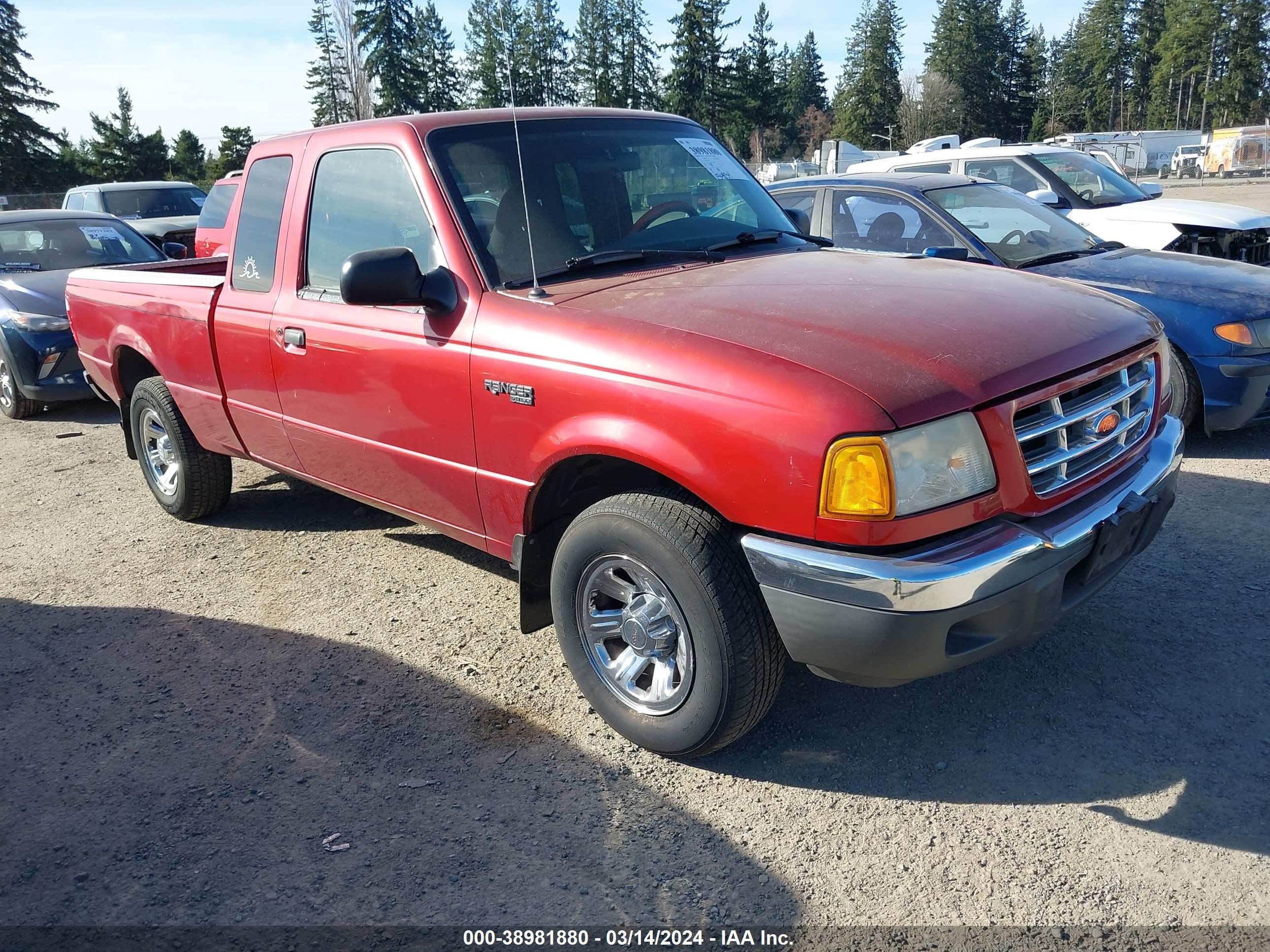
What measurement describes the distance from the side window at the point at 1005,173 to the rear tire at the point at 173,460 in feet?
22.4

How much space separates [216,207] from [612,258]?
890cm

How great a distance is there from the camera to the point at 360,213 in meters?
3.91

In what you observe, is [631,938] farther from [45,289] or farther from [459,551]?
[45,289]

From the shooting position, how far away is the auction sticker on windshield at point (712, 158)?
13.9 feet

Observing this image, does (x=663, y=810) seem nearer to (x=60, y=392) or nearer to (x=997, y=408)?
(x=997, y=408)

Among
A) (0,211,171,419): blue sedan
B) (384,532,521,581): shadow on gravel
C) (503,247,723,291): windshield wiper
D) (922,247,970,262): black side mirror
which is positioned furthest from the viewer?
(0,211,171,419): blue sedan

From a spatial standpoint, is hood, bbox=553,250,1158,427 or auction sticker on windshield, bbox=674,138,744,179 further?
auction sticker on windshield, bbox=674,138,744,179

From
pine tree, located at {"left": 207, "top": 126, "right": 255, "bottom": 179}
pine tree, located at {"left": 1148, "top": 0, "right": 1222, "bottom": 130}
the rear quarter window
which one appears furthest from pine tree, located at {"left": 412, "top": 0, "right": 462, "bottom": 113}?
pine tree, located at {"left": 1148, "top": 0, "right": 1222, "bottom": 130}

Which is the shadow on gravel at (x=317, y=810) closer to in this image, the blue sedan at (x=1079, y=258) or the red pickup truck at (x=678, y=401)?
the red pickup truck at (x=678, y=401)

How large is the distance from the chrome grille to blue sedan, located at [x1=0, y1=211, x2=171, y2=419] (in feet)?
25.0

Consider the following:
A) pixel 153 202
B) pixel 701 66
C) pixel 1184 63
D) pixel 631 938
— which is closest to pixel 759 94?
pixel 701 66

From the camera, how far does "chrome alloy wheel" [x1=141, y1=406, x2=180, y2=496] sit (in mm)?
5570

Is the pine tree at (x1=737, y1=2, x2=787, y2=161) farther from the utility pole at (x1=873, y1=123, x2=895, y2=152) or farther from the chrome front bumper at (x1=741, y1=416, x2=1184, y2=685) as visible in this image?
the chrome front bumper at (x1=741, y1=416, x2=1184, y2=685)

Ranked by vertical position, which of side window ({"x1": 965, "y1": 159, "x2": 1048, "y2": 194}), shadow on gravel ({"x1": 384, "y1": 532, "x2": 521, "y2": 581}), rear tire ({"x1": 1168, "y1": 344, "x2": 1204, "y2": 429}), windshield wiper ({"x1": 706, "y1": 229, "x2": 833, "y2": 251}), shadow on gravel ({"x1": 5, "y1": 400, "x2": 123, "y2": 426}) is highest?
side window ({"x1": 965, "y1": 159, "x2": 1048, "y2": 194})
